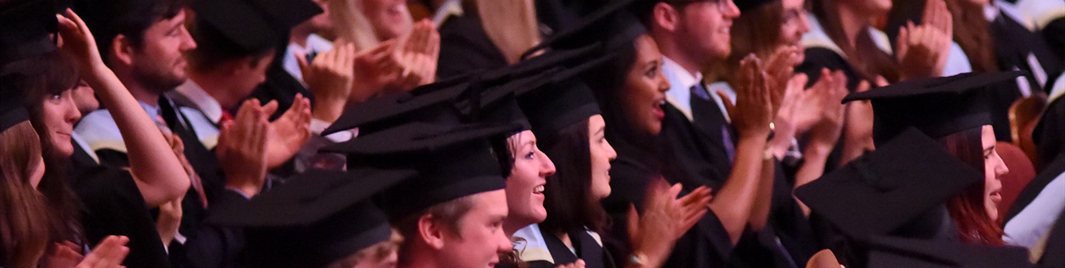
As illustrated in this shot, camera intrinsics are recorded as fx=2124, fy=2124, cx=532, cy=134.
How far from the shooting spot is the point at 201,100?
4.88 m

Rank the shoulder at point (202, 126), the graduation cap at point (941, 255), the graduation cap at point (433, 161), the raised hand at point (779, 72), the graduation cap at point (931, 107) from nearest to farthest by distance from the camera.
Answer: the graduation cap at point (941, 255)
the graduation cap at point (433, 161)
the graduation cap at point (931, 107)
the shoulder at point (202, 126)
the raised hand at point (779, 72)

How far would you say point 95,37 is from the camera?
445 centimetres

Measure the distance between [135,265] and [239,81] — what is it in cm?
92

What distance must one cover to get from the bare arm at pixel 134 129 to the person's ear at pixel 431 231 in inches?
28.7

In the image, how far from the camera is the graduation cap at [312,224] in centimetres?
337

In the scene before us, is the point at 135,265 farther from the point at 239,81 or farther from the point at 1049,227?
the point at 1049,227

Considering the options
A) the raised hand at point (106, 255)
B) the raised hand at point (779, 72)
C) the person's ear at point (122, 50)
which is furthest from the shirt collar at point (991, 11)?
the raised hand at point (106, 255)

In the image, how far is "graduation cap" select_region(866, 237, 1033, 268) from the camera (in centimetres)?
353

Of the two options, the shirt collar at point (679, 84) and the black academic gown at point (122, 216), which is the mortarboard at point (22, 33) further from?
the shirt collar at point (679, 84)

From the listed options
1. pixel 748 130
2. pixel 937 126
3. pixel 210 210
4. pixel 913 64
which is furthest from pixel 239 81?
pixel 913 64

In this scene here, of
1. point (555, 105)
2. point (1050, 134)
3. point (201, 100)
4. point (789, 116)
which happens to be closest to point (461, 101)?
point (555, 105)

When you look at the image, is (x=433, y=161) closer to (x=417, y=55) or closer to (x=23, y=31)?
(x=23, y=31)

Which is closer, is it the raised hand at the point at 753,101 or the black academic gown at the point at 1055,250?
the black academic gown at the point at 1055,250

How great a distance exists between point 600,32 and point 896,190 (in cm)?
113
